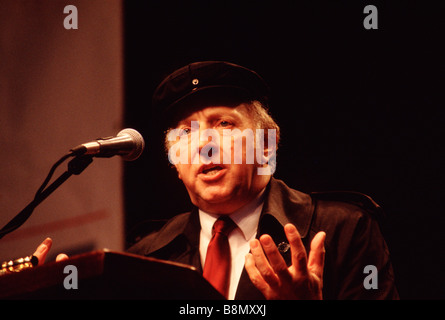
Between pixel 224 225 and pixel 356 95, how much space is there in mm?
823

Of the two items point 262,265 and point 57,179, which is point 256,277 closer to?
point 262,265

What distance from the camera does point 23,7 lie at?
8.12 ft

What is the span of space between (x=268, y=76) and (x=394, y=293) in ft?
3.69

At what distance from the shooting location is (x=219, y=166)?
184 centimetres

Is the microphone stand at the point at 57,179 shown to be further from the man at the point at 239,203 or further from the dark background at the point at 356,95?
the dark background at the point at 356,95

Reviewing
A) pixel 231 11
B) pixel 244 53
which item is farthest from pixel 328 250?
pixel 231 11

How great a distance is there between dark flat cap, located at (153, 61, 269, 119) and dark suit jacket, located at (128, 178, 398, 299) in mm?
430

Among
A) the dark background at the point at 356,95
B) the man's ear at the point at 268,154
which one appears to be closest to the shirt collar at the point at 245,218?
the man's ear at the point at 268,154

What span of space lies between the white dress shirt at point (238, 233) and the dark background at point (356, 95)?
13.4 inches

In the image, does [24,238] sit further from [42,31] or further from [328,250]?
[328,250]

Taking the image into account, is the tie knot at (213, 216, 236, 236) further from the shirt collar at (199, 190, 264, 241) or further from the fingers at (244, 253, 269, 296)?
the fingers at (244, 253, 269, 296)

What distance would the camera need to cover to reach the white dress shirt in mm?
1730

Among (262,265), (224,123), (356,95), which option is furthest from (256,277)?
(356,95)

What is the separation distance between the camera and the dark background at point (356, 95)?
1.87 m
